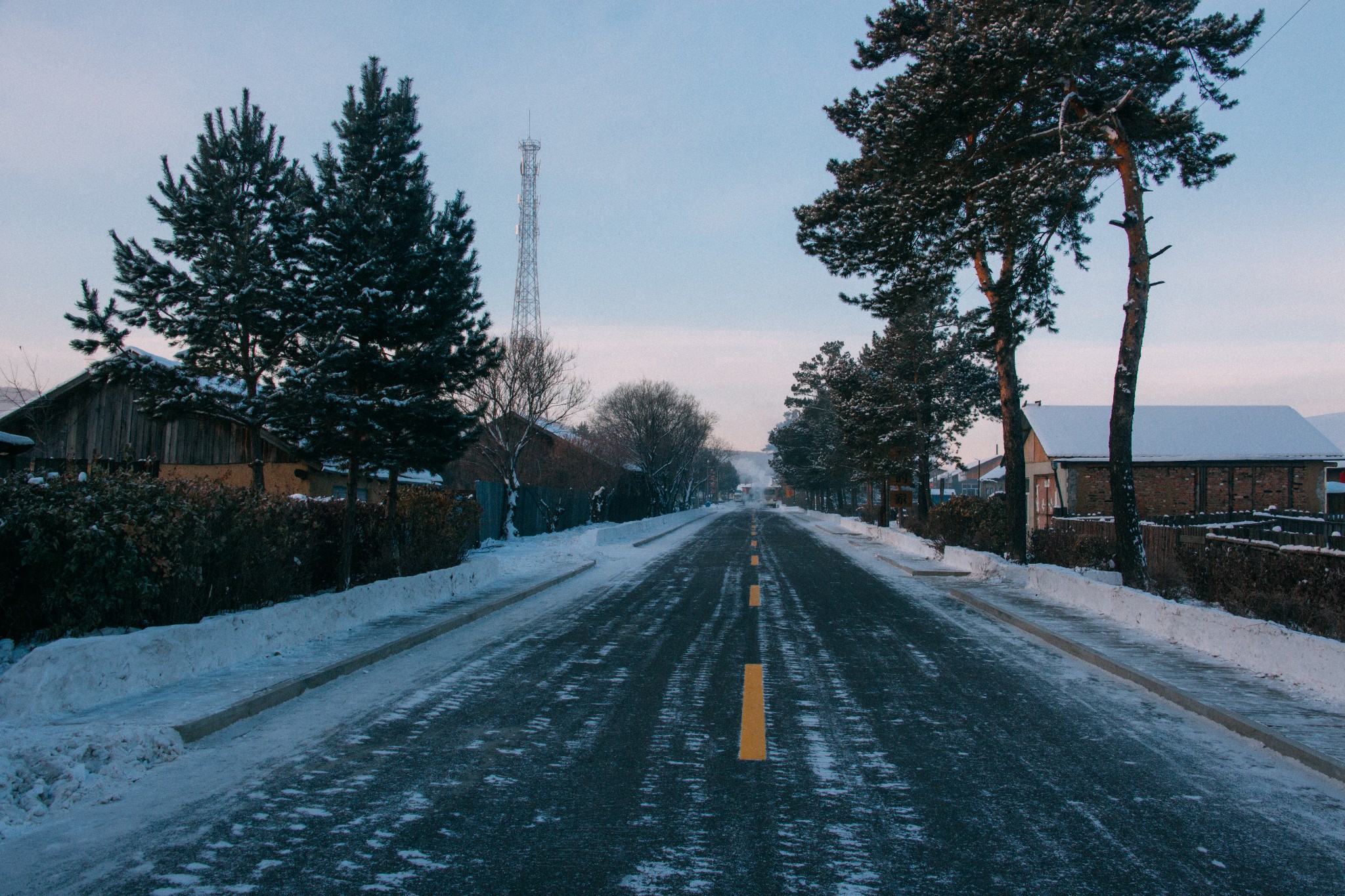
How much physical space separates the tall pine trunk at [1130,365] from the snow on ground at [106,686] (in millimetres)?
11222

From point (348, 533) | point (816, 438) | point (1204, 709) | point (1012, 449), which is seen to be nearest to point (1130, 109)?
point (1012, 449)

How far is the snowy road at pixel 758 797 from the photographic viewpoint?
3.53m

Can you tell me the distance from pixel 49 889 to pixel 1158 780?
5.86 meters

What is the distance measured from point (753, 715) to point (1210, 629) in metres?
5.57

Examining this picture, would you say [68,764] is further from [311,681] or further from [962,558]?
[962,558]

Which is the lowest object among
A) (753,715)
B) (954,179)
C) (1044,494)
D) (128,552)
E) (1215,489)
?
(753,715)

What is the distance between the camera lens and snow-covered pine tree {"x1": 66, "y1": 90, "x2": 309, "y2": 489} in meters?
20.5

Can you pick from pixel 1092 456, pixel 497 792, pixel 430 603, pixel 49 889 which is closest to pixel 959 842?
pixel 497 792

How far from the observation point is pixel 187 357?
21.2m

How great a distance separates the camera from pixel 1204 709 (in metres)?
6.16

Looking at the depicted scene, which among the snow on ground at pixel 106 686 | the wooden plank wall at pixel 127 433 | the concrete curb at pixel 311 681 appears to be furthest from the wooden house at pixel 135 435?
the snow on ground at pixel 106 686

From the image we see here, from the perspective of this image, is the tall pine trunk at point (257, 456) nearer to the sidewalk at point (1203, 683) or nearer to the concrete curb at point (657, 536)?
the concrete curb at point (657, 536)

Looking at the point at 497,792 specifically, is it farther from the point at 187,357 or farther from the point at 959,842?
the point at 187,357

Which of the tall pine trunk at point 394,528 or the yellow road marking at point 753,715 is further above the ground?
the tall pine trunk at point 394,528
